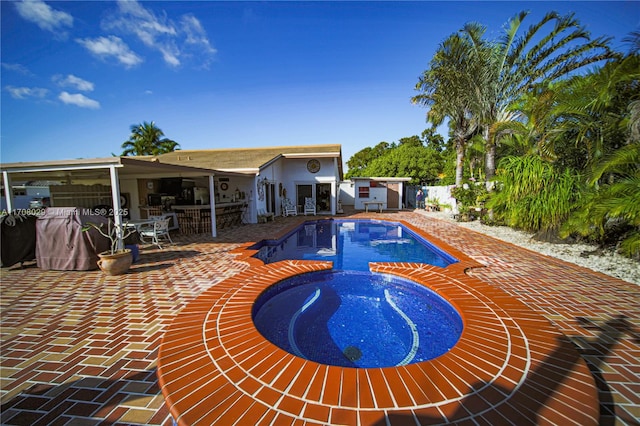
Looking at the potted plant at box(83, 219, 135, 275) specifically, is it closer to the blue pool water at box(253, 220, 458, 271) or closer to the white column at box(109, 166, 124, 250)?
the white column at box(109, 166, 124, 250)

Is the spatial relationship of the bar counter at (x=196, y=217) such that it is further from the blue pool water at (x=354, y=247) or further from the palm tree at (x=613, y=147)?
the palm tree at (x=613, y=147)

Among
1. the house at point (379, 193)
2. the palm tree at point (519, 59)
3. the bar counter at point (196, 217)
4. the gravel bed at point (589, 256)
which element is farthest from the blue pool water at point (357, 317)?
the house at point (379, 193)

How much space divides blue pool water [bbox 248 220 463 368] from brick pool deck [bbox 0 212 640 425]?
0.97 meters

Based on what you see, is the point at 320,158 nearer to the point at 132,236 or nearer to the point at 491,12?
the point at 491,12

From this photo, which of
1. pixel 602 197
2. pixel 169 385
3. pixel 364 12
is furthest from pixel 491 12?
pixel 169 385

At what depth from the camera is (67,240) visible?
468cm

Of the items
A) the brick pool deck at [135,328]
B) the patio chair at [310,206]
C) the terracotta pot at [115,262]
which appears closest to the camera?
the brick pool deck at [135,328]

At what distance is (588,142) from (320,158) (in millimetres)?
10809

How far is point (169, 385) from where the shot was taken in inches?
69.3

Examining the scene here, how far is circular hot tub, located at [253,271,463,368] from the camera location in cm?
278

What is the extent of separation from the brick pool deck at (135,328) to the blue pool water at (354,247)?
137 cm

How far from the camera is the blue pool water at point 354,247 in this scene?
611 cm

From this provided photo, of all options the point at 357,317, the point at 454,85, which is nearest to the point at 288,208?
the point at 454,85

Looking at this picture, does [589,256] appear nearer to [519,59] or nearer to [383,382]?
[383,382]
